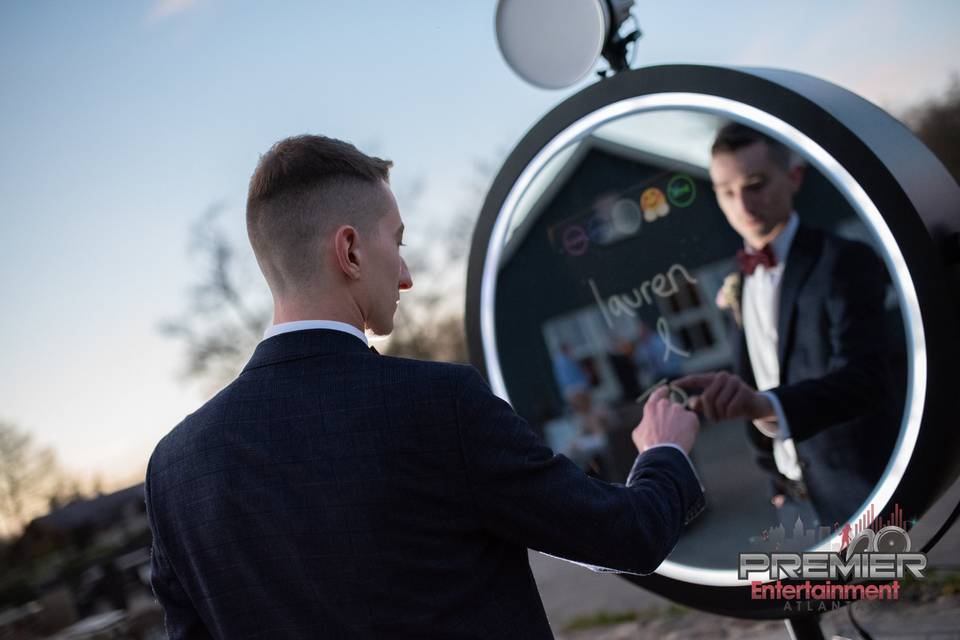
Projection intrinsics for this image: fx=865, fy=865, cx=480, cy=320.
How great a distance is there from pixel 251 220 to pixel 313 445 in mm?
528

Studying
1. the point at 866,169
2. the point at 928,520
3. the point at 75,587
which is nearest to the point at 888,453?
the point at 928,520

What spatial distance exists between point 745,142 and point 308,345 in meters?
1.46

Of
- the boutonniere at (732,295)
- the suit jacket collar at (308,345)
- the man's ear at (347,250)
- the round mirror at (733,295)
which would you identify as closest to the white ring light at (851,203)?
the round mirror at (733,295)

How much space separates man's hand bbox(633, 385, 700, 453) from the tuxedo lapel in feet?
1.82

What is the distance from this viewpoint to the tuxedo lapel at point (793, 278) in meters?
2.43

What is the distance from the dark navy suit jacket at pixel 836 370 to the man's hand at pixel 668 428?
548 millimetres

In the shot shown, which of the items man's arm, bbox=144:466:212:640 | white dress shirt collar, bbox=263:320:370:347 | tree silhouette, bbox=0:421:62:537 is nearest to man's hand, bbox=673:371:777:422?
white dress shirt collar, bbox=263:320:370:347

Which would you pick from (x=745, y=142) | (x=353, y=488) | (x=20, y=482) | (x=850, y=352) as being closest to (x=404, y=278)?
(x=353, y=488)

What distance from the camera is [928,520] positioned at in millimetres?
2221

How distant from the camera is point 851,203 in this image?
2.27 meters

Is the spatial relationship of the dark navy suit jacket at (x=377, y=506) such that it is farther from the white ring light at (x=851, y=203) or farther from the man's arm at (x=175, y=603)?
the white ring light at (x=851, y=203)

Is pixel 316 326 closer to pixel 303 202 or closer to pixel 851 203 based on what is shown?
pixel 303 202

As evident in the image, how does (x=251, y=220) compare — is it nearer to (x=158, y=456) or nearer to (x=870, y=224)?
(x=158, y=456)

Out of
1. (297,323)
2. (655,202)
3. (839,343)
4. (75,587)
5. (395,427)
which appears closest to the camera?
(395,427)
